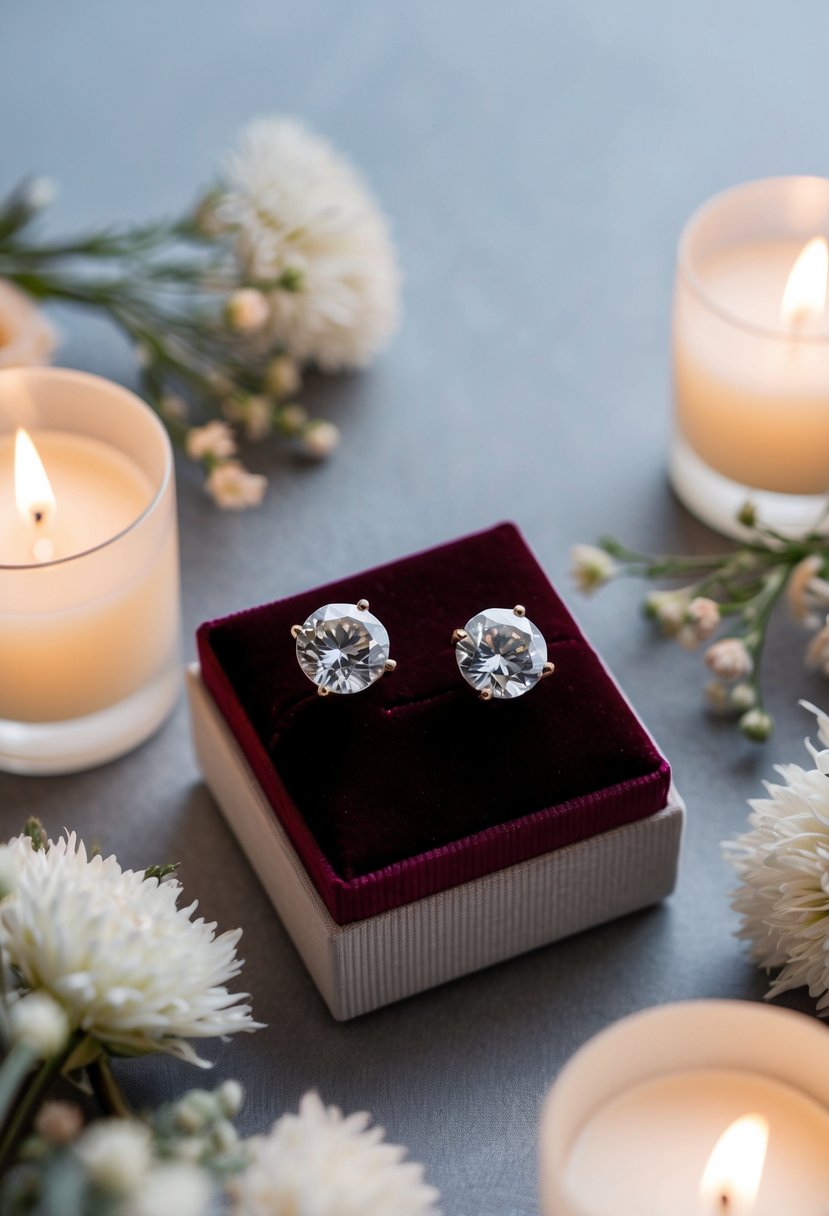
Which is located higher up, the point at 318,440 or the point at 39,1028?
the point at 39,1028

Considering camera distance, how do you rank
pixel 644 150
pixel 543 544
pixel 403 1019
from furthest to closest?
pixel 644 150
pixel 543 544
pixel 403 1019

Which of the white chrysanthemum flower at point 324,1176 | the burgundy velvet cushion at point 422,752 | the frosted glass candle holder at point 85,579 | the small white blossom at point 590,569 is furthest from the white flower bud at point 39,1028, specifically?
the small white blossom at point 590,569

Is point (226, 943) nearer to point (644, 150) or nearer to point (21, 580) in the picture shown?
point (21, 580)

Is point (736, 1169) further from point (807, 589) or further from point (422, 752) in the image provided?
point (807, 589)

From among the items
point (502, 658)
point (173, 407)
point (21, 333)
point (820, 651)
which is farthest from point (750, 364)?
point (21, 333)

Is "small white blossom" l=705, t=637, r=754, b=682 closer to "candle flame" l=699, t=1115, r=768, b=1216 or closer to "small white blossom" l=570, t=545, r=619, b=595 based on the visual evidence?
"small white blossom" l=570, t=545, r=619, b=595

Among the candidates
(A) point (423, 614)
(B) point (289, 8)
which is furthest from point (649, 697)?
(B) point (289, 8)

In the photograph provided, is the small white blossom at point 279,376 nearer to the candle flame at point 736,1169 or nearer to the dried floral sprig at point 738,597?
the dried floral sprig at point 738,597
